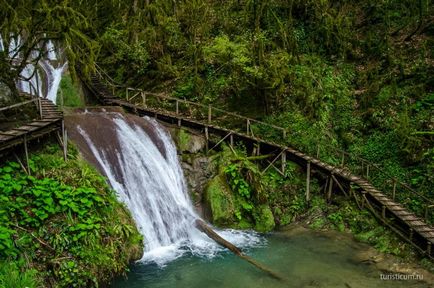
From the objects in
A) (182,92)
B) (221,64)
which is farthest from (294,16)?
(182,92)

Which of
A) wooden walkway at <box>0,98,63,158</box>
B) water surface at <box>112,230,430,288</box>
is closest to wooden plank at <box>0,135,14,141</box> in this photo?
wooden walkway at <box>0,98,63,158</box>

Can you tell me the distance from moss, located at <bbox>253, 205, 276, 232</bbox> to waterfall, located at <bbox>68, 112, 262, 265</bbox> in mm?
618

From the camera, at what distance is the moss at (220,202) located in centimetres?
1478

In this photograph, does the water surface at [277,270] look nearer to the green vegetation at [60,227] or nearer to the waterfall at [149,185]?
the waterfall at [149,185]

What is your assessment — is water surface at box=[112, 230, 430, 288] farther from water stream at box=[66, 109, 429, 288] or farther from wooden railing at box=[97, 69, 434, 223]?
wooden railing at box=[97, 69, 434, 223]

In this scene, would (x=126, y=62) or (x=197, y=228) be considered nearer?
(x=197, y=228)

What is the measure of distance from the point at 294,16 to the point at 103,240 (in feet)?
61.2

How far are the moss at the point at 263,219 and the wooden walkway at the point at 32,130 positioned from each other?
7.69 m

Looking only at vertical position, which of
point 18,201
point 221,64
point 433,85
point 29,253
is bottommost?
point 29,253

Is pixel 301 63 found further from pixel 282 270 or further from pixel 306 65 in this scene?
pixel 282 270

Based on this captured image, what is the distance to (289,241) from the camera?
556 inches

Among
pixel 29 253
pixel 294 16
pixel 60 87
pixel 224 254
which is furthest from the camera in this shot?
pixel 294 16

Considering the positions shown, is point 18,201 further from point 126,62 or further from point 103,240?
point 126,62

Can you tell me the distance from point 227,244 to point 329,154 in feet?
25.1
